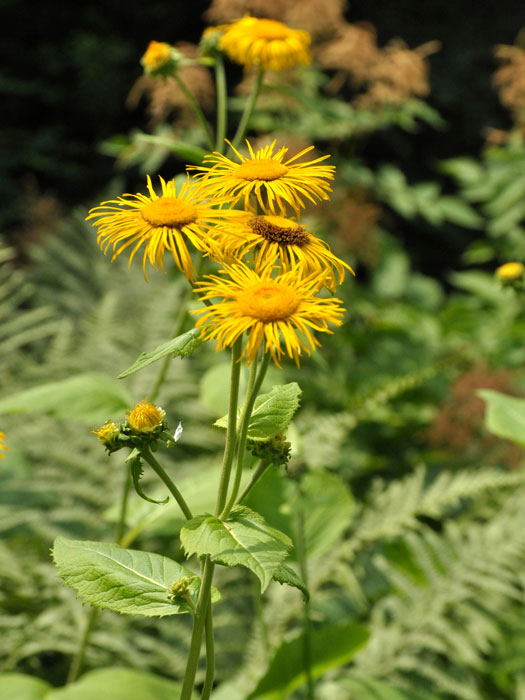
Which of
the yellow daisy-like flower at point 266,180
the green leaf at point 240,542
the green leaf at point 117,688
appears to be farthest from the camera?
the green leaf at point 117,688

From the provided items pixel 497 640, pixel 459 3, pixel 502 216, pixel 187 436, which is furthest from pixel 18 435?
pixel 459 3

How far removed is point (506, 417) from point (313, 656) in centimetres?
53

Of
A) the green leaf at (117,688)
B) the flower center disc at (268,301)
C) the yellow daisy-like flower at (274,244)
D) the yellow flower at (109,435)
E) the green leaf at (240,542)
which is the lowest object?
the green leaf at (117,688)

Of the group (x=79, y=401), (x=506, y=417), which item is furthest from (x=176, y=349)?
(x=506, y=417)

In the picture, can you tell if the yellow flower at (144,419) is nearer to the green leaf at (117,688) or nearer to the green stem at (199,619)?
the green stem at (199,619)

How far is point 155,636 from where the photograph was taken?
A: 165 cm

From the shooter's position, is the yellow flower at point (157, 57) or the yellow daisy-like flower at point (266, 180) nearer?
the yellow daisy-like flower at point (266, 180)

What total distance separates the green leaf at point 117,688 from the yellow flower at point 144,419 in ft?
2.15

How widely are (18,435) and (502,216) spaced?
2254 millimetres

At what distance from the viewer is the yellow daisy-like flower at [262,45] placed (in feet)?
4.01

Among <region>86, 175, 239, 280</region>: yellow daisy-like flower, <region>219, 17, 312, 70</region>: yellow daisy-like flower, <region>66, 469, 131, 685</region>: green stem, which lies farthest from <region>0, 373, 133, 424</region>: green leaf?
<region>219, 17, 312, 70</region>: yellow daisy-like flower

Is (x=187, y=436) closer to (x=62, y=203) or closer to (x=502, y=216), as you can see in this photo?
(x=502, y=216)

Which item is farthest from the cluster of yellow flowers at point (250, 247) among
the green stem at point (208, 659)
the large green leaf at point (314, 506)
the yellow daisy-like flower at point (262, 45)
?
the large green leaf at point (314, 506)

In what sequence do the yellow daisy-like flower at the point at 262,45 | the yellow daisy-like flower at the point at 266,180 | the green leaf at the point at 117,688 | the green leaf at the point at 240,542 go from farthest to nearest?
the yellow daisy-like flower at the point at 262,45 < the green leaf at the point at 117,688 < the yellow daisy-like flower at the point at 266,180 < the green leaf at the point at 240,542
